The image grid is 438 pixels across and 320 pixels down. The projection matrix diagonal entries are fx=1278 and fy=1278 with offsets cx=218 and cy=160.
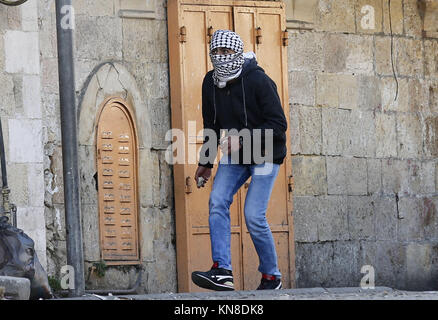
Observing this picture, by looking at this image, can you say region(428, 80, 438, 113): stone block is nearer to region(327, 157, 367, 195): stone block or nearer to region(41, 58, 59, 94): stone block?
region(327, 157, 367, 195): stone block

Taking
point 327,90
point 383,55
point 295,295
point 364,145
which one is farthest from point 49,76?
point 383,55

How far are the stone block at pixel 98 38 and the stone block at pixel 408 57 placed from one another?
3070mm

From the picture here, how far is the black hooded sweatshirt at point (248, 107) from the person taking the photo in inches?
362

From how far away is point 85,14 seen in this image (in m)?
10.9

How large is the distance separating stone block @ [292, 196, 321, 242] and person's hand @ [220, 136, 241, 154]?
9.81 ft

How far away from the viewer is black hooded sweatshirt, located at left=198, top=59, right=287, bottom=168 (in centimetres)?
920

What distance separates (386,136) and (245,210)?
373cm

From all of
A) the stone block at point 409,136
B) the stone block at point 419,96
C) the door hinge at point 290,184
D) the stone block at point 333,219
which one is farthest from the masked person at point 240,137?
the stone block at point 419,96

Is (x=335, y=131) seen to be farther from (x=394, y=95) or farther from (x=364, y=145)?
(x=394, y=95)

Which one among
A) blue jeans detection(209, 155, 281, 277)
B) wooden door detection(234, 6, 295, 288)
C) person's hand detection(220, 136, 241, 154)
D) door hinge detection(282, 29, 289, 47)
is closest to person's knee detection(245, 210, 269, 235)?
blue jeans detection(209, 155, 281, 277)

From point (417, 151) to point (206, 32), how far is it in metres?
2.76

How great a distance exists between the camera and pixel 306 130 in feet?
39.7
